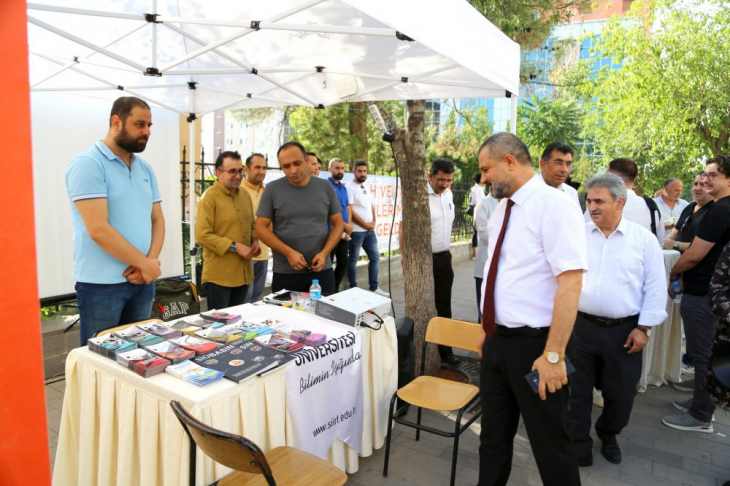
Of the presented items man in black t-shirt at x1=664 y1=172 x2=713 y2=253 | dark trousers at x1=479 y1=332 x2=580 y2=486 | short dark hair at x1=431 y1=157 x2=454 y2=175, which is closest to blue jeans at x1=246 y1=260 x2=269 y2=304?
short dark hair at x1=431 y1=157 x2=454 y2=175

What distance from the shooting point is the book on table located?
2053 millimetres

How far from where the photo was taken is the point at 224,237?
3.92 m

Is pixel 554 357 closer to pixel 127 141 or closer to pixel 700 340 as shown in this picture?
pixel 700 340

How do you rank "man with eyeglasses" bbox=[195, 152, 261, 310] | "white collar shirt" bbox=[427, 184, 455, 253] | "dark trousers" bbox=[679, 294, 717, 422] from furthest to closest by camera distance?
"white collar shirt" bbox=[427, 184, 455, 253] → "man with eyeglasses" bbox=[195, 152, 261, 310] → "dark trousers" bbox=[679, 294, 717, 422]

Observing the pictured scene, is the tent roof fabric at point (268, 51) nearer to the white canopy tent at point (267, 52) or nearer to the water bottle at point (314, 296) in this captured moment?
the white canopy tent at point (267, 52)

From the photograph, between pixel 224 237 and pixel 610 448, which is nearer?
pixel 610 448

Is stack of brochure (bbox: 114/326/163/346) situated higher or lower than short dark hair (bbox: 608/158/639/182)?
lower

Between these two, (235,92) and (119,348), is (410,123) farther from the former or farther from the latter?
(119,348)

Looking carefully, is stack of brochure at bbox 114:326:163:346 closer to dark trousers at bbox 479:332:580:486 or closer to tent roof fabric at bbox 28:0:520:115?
dark trousers at bbox 479:332:580:486

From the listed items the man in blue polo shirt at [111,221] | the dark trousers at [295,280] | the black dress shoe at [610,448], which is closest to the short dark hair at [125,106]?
the man in blue polo shirt at [111,221]

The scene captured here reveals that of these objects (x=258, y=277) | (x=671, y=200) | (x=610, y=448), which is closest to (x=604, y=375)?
(x=610, y=448)

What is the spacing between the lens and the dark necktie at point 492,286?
2145mm

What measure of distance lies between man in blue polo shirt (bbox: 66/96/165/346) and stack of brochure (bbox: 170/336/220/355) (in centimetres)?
64

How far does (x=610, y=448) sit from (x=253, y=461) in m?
2.51
